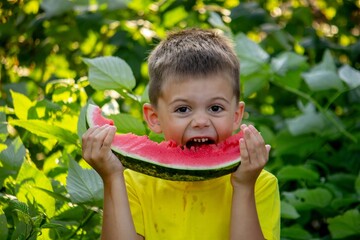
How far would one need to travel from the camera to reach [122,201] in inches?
99.9

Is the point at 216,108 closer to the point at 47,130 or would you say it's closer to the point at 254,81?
the point at 47,130

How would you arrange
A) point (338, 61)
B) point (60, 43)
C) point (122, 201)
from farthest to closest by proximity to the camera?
1. point (338, 61)
2. point (60, 43)
3. point (122, 201)

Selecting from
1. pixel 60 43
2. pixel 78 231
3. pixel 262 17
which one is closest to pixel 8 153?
pixel 78 231

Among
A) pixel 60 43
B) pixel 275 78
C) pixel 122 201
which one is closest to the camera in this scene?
pixel 122 201

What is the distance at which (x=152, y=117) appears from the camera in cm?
285

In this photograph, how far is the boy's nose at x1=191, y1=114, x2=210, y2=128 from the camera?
2584mm

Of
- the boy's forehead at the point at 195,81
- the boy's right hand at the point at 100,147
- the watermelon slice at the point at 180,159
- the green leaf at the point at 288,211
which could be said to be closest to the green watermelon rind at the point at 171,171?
the watermelon slice at the point at 180,159

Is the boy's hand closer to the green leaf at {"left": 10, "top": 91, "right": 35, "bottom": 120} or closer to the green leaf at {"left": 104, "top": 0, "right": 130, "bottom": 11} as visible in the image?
the green leaf at {"left": 10, "top": 91, "right": 35, "bottom": 120}

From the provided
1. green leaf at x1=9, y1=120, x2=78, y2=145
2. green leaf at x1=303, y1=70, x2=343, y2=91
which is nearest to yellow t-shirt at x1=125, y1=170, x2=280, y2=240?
green leaf at x1=9, y1=120, x2=78, y2=145

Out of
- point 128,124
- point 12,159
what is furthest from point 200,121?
point 12,159

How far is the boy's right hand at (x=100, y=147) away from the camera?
249 cm

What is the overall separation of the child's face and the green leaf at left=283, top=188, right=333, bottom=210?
1.02 metres

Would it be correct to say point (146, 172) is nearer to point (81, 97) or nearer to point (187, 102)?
point (187, 102)

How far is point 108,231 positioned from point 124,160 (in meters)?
0.21
